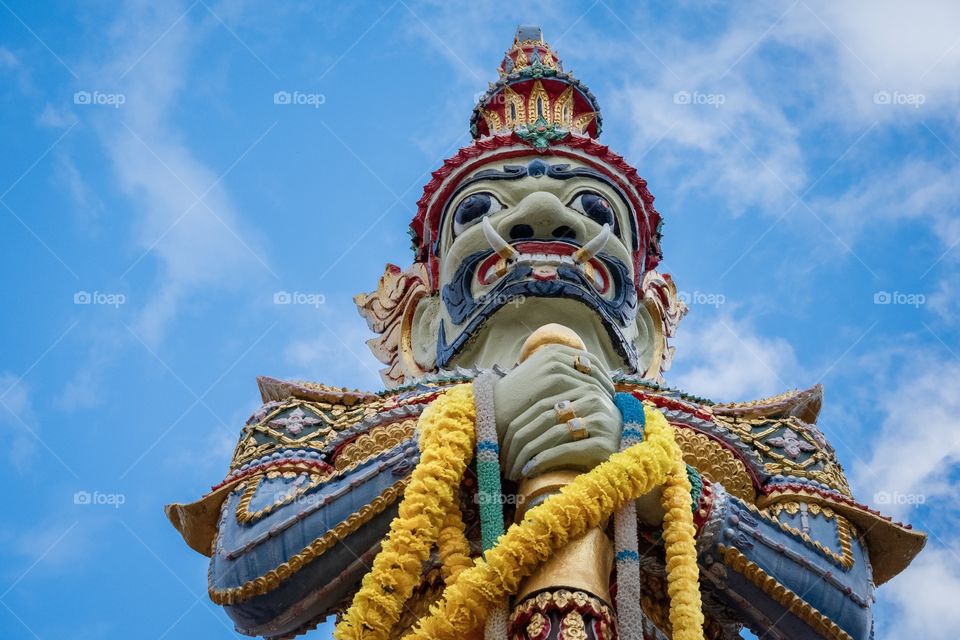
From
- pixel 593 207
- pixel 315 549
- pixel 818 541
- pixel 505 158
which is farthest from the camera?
pixel 505 158

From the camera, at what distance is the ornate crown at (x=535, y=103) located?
10070mm

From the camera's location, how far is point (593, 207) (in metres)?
8.62

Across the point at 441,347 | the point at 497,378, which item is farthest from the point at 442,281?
the point at 497,378

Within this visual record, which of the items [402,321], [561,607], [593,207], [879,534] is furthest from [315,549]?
[593,207]

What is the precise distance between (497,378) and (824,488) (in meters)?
2.07

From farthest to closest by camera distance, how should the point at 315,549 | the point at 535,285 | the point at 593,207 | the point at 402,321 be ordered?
the point at 402,321 → the point at 593,207 → the point at 535,285 → the point at 315,549

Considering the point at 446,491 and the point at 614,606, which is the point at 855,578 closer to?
the point at 614,606

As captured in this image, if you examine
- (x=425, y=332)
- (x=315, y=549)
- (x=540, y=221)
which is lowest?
(x=315, y=549)

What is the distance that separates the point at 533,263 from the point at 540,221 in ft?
1.29

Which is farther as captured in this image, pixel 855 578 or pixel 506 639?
pixel 855 578

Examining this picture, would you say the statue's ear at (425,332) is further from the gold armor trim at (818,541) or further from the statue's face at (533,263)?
the gold armor trim at (818,541)

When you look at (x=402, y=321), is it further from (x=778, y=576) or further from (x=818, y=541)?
(x=778, y=576)

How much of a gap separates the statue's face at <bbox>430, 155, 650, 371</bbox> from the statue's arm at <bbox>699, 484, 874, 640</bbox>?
82.9 inches

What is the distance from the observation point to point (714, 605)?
20.7 ft
